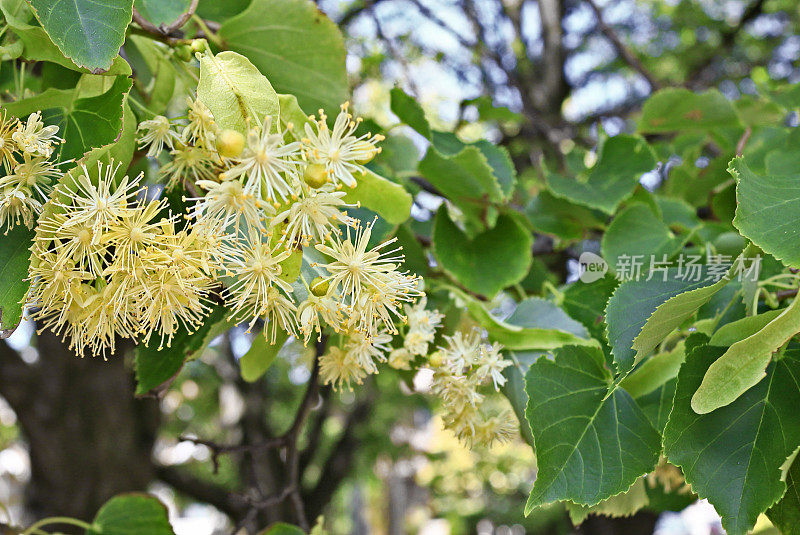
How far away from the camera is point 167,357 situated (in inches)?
30.8

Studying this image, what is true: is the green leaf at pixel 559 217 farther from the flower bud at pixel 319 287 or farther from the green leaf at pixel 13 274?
the green leaf at pixel 13 274

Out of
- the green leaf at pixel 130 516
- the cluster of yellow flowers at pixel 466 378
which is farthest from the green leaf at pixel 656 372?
the green leaf at pixel 130 516

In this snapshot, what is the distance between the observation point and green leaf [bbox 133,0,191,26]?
0.73 meters

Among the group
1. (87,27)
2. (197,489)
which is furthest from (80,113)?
(197,489)

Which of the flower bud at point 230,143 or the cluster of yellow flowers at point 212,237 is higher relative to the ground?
the flower bud at point 230,143

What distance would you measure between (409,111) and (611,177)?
423mm

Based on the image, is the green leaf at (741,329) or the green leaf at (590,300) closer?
the green leaf at (741,329)

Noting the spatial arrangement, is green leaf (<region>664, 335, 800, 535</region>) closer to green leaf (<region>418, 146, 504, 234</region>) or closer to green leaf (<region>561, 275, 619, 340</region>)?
green leaf (<region>561, 275, 619, 340</region>)

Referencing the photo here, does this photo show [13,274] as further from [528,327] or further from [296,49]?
[528,327]

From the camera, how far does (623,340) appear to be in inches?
25.8

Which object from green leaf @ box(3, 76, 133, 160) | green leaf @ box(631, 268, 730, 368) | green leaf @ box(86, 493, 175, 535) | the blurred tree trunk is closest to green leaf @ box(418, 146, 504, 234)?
green leaf @ box(631, 268, 730, 368)

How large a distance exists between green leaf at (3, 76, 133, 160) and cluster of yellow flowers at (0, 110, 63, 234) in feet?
0.09

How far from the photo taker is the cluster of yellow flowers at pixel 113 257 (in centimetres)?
55

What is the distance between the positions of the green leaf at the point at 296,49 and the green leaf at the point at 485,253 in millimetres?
325
